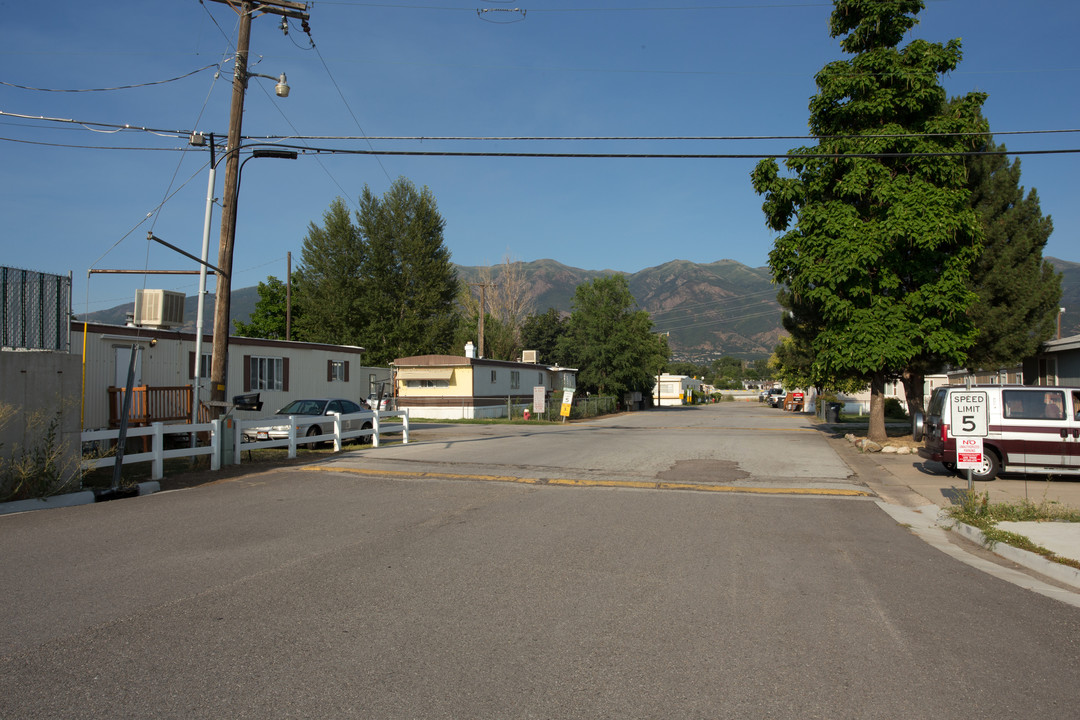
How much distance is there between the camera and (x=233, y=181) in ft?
47.8

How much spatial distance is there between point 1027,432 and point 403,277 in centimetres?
4344

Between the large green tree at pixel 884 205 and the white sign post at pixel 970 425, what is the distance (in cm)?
1025

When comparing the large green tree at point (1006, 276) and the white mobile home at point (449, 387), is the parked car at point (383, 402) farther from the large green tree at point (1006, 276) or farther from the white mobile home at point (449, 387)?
the large green tree at point (1006, 276)

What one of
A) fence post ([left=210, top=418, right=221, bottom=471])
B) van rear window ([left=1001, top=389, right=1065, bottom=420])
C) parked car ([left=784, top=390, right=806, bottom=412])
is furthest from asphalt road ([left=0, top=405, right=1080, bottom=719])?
parked car ([left=784, top=390, right=806, bottom=412])

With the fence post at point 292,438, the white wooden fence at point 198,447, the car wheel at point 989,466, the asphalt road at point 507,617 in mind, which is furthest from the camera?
the fence post at point 292,438

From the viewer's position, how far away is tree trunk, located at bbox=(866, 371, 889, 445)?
70.3 ft

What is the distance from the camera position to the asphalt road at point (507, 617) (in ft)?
12.7

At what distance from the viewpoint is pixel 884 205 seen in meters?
19.7

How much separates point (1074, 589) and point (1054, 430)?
25.6ft

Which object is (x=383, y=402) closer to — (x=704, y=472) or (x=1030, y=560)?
(x=704, y=472)

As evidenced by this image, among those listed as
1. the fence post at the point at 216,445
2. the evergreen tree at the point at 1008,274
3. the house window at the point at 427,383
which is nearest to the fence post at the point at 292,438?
the fence post at the point at 216,445

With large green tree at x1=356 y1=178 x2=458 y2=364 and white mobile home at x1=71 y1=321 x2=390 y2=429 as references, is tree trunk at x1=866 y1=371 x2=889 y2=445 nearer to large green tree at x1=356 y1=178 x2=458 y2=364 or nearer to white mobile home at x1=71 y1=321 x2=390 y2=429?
white mobile home at x1=71 y1=321 x2=390 y2=429

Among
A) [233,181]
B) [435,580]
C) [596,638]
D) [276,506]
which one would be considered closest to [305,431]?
[233,181]

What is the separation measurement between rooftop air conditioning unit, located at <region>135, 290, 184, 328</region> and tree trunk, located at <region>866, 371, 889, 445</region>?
20327 millimetres
